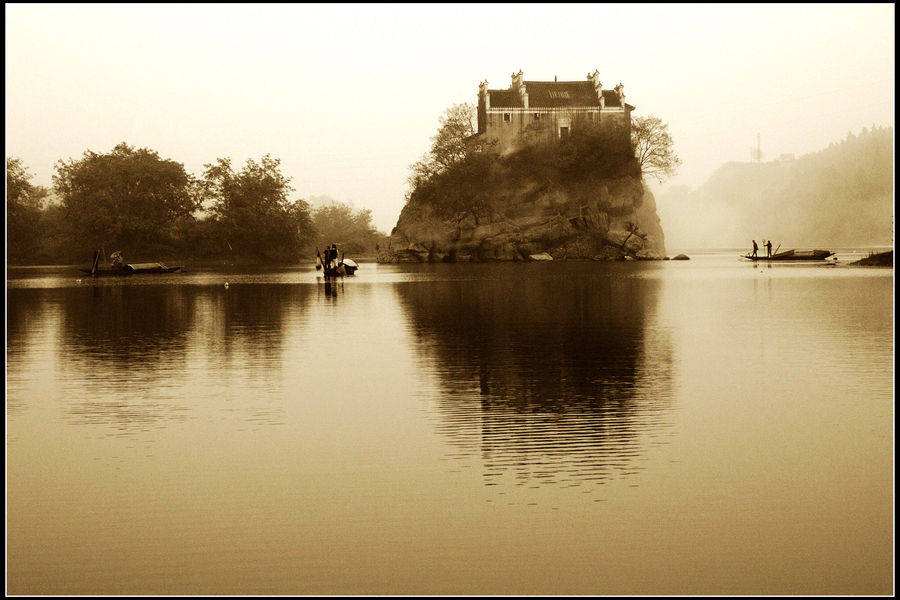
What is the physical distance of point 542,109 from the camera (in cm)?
12962

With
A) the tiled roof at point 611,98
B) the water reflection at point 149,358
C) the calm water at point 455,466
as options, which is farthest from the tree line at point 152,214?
the calm water at point 455,466

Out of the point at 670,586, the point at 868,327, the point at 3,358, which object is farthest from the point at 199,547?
the point at 868,327

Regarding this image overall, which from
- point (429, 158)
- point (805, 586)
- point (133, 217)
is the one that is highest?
point (429, 158)

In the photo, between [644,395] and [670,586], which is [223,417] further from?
[670,586]

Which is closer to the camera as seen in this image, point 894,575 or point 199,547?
point 894,575

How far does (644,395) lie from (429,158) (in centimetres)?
11637

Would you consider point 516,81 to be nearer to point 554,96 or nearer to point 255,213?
point 554,96

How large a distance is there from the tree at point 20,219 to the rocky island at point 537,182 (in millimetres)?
45602

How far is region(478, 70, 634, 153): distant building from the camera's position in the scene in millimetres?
128375

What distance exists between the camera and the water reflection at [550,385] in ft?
35.8

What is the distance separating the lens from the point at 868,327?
25969 millimetres

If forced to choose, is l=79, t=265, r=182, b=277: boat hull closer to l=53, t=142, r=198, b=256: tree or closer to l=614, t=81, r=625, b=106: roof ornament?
l=53, t=142, r=198, b=256: tree

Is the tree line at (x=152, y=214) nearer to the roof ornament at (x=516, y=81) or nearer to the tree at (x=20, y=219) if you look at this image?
A: the tree at (x=20, y=219)

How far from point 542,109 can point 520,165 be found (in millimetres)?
9178
